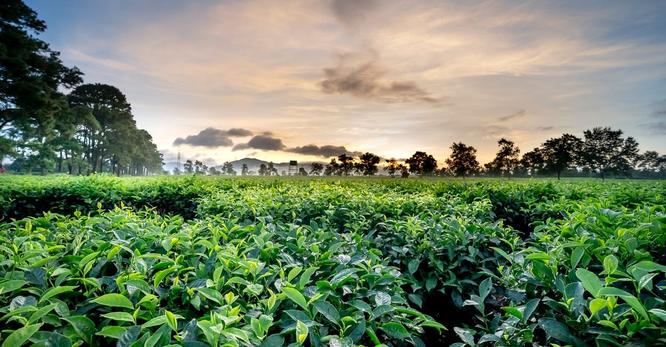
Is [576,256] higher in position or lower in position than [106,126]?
lower

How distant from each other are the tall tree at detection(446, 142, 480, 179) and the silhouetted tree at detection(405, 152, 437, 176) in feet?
12.6

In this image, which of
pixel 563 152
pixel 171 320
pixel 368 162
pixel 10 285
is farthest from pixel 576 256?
pixel 368 162

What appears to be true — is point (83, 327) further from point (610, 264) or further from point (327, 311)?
point (610, 264)

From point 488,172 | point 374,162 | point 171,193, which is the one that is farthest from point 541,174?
point 171,193

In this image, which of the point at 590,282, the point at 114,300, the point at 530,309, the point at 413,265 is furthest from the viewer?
the point at 413,265

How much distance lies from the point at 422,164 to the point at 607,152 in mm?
37220

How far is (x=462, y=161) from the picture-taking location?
80.1 metres

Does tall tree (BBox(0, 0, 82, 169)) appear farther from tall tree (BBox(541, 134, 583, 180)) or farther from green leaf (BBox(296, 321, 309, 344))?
tall tree (BBox(541, 134, 583, 180))

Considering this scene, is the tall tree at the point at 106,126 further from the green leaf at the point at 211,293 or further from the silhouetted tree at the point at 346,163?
the green leaf at the point at 211,293

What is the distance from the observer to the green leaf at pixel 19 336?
995mm

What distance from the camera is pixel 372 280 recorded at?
1766mm

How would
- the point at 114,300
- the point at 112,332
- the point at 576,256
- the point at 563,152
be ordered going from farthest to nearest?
the point at 563,152 → the point at 576,256 → the point at 114,300 → the point at 112,332

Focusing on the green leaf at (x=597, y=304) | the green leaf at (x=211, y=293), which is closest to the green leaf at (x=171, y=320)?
the green leaf at (x=211, y=293)

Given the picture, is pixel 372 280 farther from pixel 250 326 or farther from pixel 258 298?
pixel 250 326
